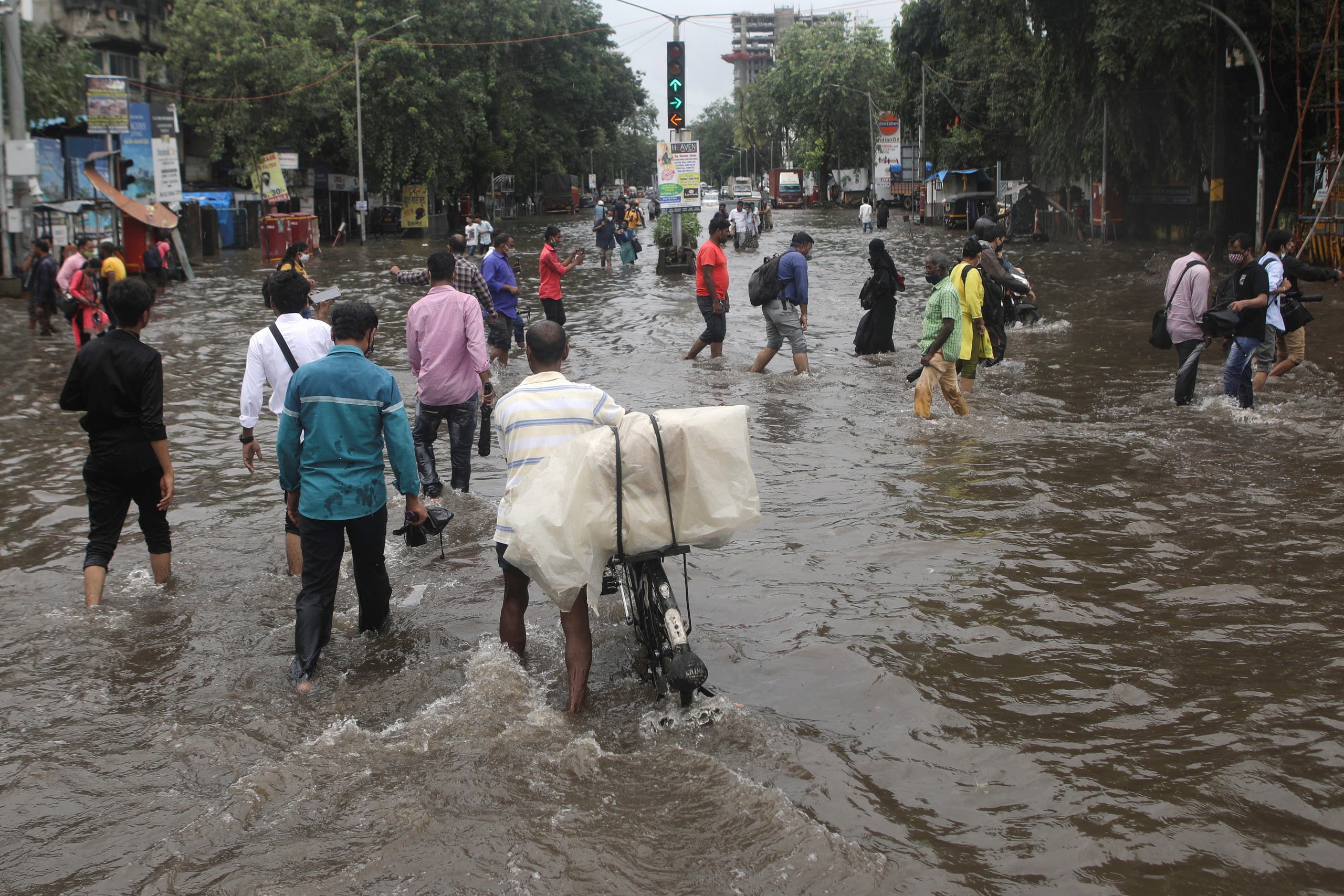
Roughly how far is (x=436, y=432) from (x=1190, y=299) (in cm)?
687

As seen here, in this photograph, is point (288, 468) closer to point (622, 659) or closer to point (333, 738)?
point (333, 738)

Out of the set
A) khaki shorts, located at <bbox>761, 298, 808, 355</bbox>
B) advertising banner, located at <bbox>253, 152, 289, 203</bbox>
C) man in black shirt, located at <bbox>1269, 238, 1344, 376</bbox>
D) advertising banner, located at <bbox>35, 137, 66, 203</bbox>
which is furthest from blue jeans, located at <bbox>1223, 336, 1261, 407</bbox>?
advertising banner, located at <bbox>253, 152, 289, 203</bbox>

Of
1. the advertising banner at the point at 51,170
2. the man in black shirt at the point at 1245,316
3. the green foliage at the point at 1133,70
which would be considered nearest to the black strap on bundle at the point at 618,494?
the man in black shirt at the point at 1245,316

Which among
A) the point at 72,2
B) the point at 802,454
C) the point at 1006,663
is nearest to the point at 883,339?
the point at 802,454

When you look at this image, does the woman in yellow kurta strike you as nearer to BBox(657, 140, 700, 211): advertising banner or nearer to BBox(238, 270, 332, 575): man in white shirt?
BBox(238, 270, 332, 575): man in white shirt

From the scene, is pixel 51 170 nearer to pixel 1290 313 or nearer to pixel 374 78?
→ pixel 374 78

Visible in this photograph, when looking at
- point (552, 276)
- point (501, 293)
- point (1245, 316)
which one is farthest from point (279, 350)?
point (1245, 316)

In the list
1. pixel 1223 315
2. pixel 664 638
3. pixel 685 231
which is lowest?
pixel 664 638

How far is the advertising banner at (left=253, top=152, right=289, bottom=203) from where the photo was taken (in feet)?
125

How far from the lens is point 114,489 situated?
588cm

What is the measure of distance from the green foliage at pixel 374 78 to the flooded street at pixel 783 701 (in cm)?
3542

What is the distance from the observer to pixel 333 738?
14.7 ft

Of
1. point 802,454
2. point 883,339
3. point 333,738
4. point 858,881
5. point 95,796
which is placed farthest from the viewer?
point 883,339

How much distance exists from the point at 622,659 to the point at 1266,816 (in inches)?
108
